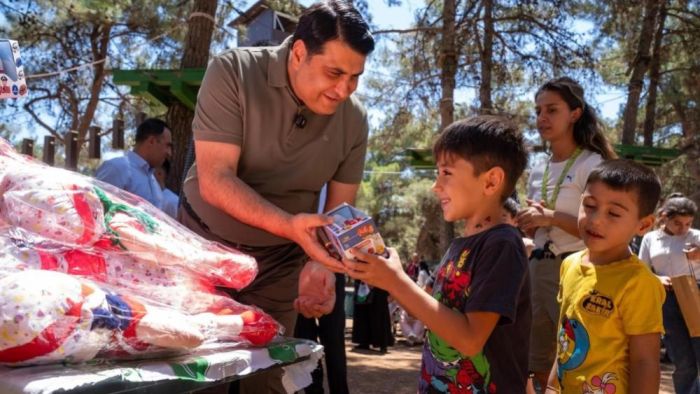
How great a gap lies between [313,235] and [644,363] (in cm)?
105

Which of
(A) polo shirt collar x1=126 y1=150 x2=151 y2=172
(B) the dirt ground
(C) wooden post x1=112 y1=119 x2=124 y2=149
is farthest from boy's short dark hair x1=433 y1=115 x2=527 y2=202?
(C) wooden post x1=112 y1=119 x2=124 y2=149

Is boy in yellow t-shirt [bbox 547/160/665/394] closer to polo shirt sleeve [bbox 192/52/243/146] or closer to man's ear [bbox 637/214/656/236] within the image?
man's ear [bbox 637/214/656/236]

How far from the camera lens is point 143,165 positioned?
15.7 ft

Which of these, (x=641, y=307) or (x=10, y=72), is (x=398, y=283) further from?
(x=10, y=72)

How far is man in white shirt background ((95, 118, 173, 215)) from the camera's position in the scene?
179 inches

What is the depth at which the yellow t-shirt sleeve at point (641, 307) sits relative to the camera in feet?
6.48

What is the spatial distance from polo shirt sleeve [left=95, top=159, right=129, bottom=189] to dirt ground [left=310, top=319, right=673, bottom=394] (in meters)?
2.76

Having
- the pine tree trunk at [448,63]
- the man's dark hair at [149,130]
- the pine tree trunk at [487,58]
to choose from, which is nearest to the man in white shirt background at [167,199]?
the man's dark hair at [149,130]

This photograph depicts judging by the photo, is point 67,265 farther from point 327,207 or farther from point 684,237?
point 684,237

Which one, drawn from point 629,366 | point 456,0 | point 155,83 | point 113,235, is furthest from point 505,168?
point 456,0

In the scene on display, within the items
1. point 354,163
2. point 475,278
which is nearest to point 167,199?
point 354,163

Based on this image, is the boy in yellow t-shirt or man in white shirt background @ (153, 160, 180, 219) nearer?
the boy in yellow t-shirt

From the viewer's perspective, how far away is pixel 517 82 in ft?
34.6

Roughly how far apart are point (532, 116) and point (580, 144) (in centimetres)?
906
